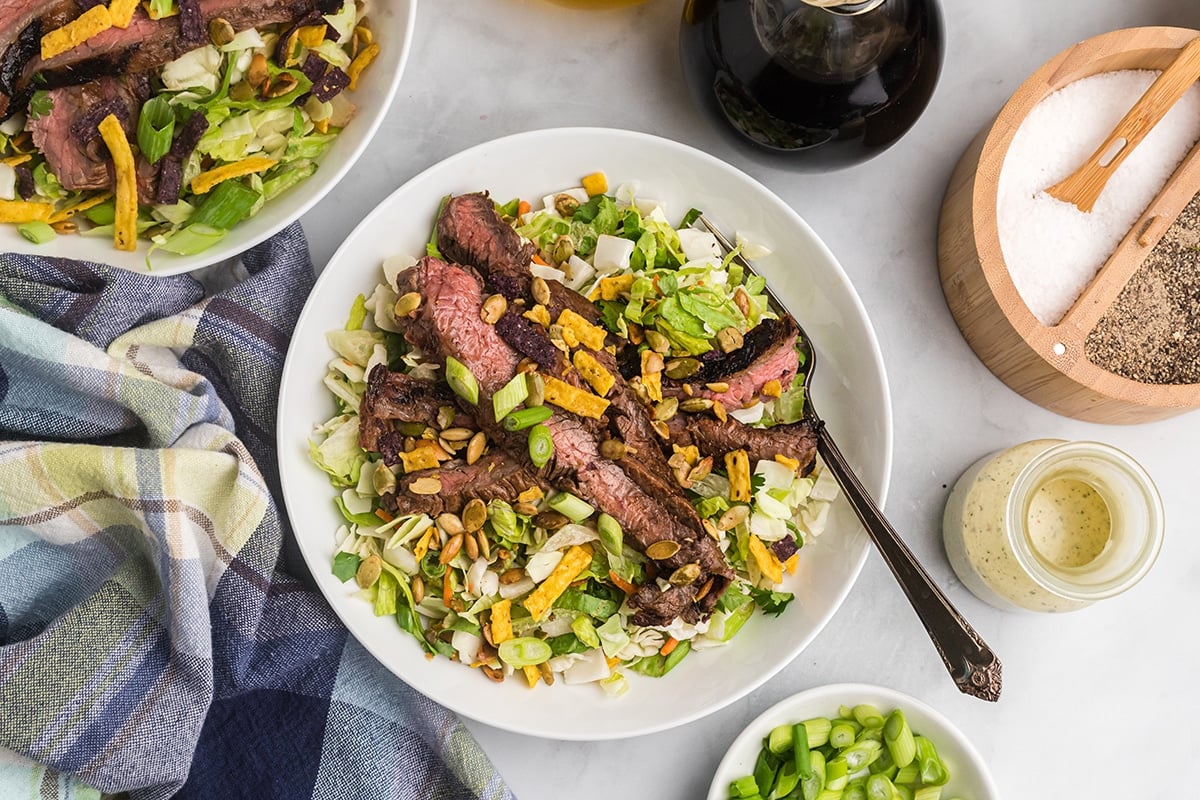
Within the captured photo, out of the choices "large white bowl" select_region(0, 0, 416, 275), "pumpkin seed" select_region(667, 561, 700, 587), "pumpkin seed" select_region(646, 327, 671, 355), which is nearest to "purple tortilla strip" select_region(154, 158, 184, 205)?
"large white bowl" select_region(0, 0, 416, 275)

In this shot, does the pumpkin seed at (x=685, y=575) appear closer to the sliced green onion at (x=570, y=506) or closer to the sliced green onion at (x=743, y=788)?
the sliced green onion at (x=570, y=506)

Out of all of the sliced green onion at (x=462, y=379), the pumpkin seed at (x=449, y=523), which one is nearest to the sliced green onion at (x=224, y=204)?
the sliced green onion at (x=462, y=379)

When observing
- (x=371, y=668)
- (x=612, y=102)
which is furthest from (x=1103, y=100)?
(x=371, y=668)

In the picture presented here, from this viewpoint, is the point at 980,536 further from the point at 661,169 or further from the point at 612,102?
the point at 612,102

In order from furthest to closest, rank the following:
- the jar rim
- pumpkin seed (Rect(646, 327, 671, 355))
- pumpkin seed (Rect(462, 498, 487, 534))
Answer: the jar rim
pumpkin seed (Rect(646, 327, 671, 355))
pumpkin seed (Rect(462, 498, 487, 534))

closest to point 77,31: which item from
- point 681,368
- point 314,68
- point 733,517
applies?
point 314,68

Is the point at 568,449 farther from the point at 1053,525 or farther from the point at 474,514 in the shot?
the point at 1053,525

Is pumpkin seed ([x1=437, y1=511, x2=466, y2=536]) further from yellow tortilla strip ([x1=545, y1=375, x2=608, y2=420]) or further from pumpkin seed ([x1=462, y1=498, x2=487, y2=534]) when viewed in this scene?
yellow tortilla strip ([x1=545, y1=375, x2=608, y2=420])
